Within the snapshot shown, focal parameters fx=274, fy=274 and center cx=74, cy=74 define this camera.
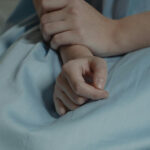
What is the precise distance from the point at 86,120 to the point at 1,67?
196 mm

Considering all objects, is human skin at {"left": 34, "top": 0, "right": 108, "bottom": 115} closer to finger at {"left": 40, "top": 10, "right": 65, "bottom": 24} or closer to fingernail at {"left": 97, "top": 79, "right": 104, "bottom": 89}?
fingernail at {"left": 97, "top": 79, "right": 104, "bottom": 89}

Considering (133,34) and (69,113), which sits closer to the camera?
(69,113)

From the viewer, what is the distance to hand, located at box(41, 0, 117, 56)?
504 mm

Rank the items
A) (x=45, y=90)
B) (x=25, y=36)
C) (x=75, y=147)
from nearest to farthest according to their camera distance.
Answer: (x=75, y=147) → (x=45, y=90) → (x=25, y=36)

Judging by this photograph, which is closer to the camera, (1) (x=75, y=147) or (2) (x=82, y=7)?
(1) (x=75, y=147)

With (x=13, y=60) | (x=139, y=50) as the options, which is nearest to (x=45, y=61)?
(x=13, y=60)

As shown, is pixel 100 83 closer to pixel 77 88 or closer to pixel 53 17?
pixel 77 88

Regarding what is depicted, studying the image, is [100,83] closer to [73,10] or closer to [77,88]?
[77,88]

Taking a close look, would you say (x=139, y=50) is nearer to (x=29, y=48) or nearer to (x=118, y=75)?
(x=118, y=75)

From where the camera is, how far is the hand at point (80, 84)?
1.18 feet

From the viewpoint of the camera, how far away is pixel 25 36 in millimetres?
562

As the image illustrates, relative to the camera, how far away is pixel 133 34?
1.62 feet

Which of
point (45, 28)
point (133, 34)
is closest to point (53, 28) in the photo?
point (45, 28)

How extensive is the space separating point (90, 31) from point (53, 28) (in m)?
0.07
